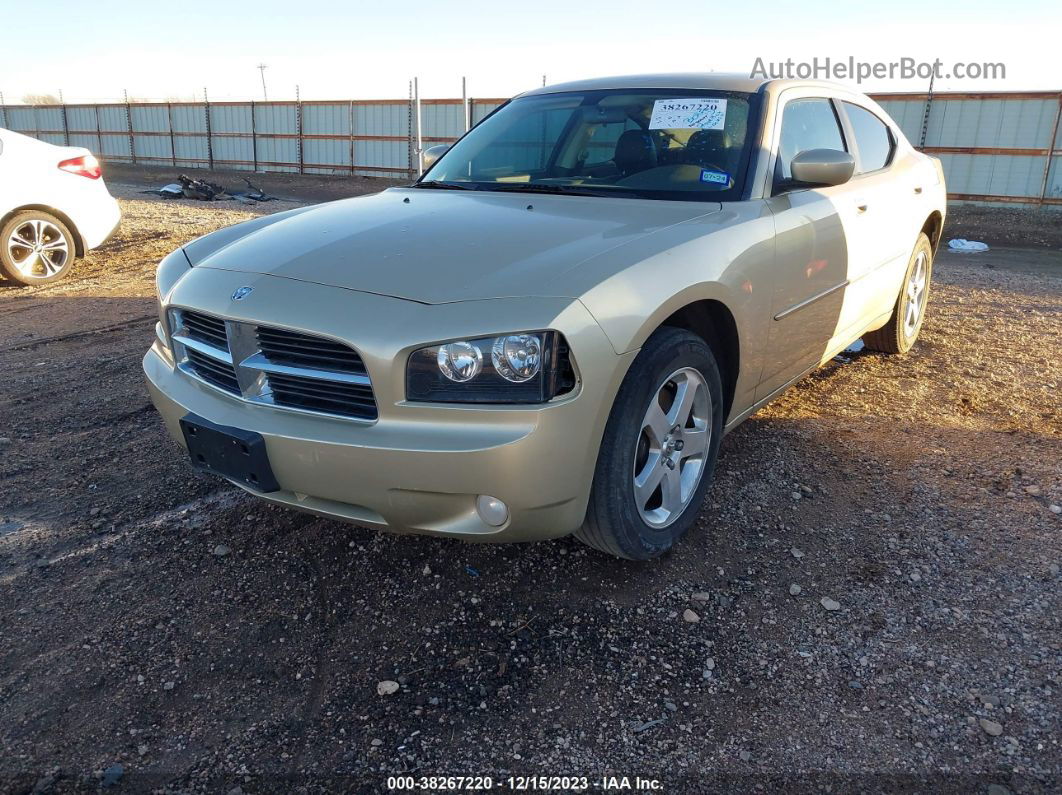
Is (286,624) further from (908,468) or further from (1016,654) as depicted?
(908,468)

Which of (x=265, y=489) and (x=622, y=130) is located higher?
(x=622, y=130)

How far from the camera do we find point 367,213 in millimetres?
3355

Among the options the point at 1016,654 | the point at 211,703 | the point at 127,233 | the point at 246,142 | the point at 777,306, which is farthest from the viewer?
the point at 246,142

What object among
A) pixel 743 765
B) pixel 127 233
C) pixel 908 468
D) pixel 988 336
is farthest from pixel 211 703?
pixel 127 233

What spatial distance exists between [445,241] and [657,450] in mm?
1027

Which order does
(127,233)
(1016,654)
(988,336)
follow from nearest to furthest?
1. (1016,654)
2. (988,336)
3. (127,233)

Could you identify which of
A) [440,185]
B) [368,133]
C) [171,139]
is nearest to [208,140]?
[171,139]

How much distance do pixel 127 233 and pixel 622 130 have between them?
29.3ft

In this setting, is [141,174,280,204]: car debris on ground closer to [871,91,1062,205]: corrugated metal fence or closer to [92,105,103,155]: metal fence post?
[871,91,1062,205]: corrugated metal fence

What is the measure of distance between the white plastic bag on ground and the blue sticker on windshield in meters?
10.3

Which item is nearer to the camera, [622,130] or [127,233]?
[622,130]

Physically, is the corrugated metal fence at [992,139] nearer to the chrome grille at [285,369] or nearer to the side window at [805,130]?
the side window at [805,130]

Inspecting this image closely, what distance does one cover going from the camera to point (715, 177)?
339 centimetres

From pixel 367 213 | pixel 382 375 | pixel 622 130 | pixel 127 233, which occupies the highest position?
pixel 622 130
